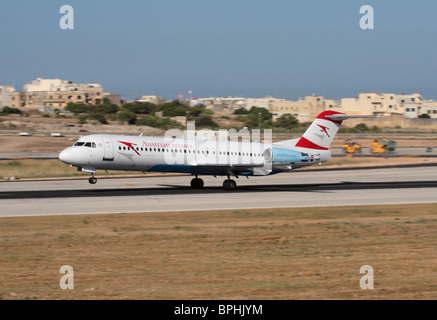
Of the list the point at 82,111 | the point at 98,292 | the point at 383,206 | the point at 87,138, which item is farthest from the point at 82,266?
the point at 82,111

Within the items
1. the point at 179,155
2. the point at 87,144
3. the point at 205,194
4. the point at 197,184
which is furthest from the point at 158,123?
the point at 205,194

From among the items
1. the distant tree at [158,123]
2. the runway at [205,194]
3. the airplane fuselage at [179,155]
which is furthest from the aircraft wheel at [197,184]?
the distant tree at [158,123]

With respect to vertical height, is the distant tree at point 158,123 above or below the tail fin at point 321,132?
above

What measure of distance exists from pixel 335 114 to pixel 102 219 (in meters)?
21.2

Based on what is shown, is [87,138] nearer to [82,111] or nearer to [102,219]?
[102,219]

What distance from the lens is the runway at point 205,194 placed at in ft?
86.9

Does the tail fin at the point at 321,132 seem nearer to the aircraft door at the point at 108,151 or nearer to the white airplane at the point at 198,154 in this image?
the white airplane at the point at 198,154

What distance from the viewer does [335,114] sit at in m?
38.7

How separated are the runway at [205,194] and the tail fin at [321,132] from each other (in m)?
2.84

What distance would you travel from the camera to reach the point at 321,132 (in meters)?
38.3

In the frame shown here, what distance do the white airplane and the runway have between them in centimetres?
135

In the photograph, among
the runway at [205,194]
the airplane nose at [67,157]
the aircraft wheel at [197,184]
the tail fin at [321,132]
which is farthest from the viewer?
the tail fin at [321,132]

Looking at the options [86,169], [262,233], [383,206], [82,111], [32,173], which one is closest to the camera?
[262,233]

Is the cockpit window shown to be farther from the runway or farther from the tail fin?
the tail fin
